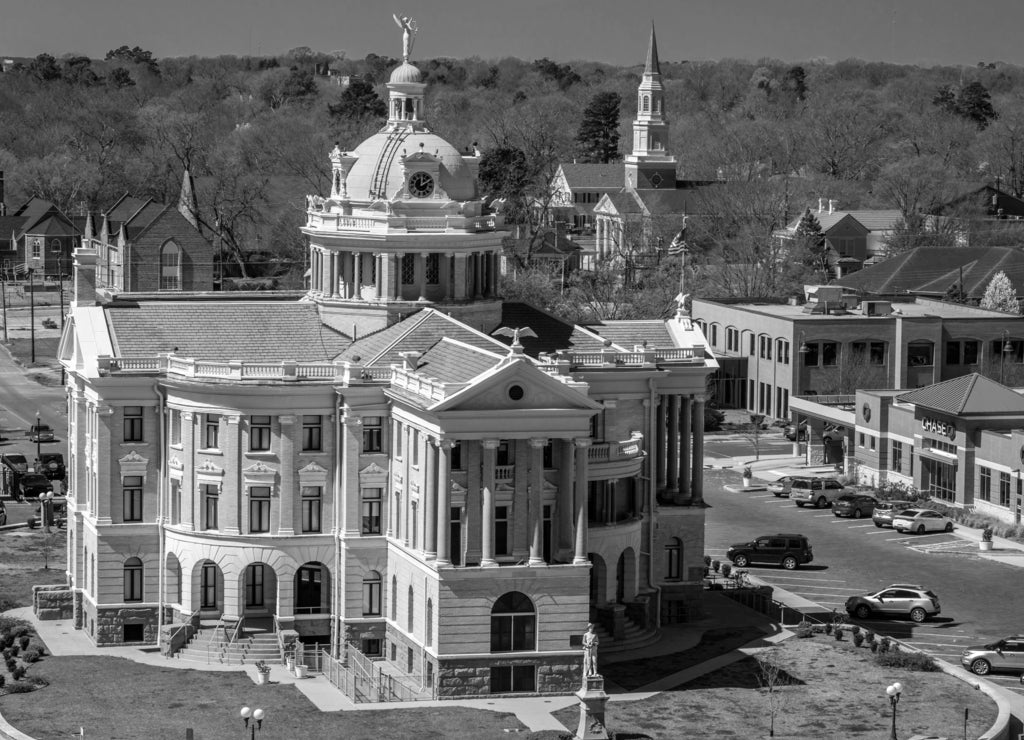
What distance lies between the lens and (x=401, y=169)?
10344 centimetres

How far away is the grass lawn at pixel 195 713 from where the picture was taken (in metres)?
84.9

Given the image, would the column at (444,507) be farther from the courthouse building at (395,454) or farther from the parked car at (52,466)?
the parked car at (52,466)

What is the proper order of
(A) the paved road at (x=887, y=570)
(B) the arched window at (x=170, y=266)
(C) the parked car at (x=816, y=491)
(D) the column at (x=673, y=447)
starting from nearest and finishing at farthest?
(A) the paved road at (x=887, y=570)
(D) the column at (x=673, y=447)
(C) the parked car at (x=816, y=491)
(B) the arched window at (x=170, y=266)

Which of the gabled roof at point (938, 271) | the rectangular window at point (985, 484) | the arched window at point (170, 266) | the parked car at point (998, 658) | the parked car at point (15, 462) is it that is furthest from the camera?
the arched window at point (170, 266)

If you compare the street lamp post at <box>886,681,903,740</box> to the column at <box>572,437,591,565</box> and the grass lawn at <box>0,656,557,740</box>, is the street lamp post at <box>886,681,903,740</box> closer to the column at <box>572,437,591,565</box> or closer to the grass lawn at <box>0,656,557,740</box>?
the grass lawn at <box>0,656,557,740</box>

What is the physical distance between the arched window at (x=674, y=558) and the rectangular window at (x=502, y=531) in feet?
47.7

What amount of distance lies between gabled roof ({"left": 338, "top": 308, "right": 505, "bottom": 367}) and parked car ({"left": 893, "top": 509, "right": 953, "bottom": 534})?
3214 centimetres

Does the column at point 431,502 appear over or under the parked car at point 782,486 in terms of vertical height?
over

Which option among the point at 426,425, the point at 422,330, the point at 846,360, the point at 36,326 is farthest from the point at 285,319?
the point at 36,326

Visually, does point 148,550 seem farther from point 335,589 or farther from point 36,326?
point 36,326

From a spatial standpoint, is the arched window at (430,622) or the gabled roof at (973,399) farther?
the gabled roof at (973,399)

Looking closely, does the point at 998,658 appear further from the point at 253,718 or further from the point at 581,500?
the point at 253,718

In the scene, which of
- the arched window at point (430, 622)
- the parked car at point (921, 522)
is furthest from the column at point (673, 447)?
the parked car at point (921, 522)

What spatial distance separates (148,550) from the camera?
Answer: 99312mm
